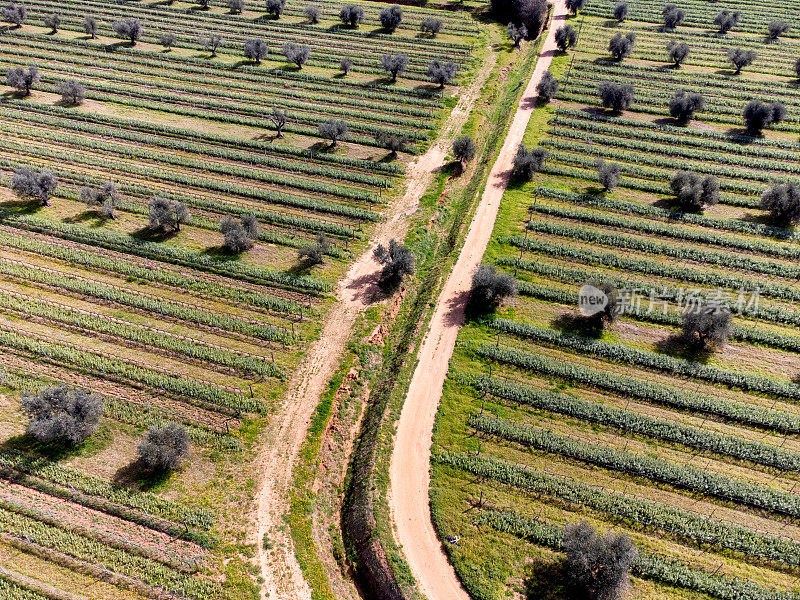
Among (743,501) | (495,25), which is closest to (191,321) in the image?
(743,501)

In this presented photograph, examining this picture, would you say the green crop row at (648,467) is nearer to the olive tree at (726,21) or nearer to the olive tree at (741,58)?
the olive tree at (741,58)

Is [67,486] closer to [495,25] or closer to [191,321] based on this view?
[191,321]

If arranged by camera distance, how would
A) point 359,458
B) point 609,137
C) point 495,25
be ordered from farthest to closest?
point 495,25 < point 609,137 < point 359,458

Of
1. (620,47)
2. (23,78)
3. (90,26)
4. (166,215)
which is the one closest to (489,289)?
(166,215)

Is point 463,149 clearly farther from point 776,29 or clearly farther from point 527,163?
point 776,29

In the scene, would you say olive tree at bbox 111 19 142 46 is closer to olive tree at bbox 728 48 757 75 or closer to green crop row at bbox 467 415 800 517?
green crop row at bbox 467 415 800 517

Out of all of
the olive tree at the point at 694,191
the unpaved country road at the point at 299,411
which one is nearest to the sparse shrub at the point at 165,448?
the unpaved country road at the point at 299,411

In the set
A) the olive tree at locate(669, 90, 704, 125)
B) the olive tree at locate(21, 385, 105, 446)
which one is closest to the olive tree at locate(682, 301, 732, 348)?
the olive tree at locate(669, 90, 704, 125)
